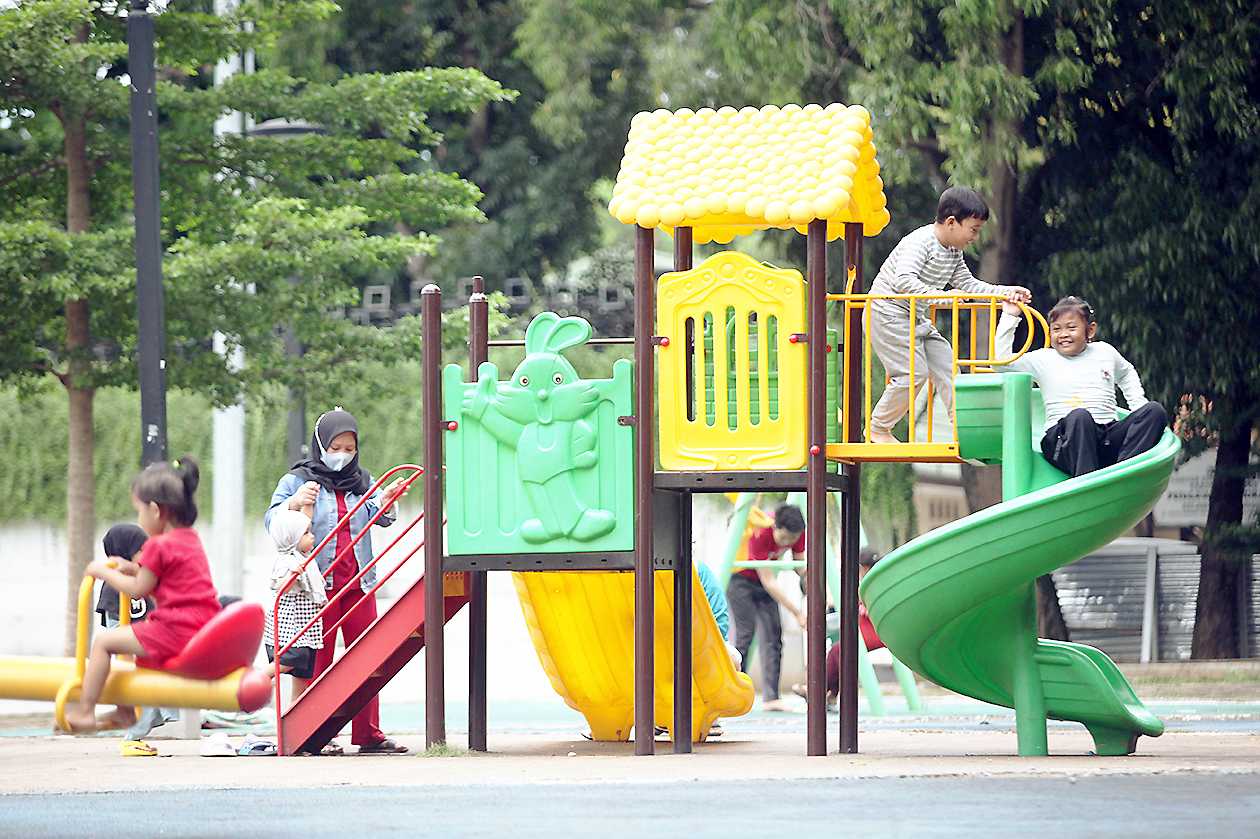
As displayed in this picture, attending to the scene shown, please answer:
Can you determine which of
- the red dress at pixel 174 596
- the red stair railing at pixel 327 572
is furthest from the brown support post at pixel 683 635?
the red dress at pixel 174 596

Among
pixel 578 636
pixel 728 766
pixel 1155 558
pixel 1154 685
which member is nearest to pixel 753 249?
pixel 1155 558

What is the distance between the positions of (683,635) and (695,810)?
4137mm

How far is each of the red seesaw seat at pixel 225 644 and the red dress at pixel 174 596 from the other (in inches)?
10.6

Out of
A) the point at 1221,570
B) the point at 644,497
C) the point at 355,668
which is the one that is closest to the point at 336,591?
the point at 355,668

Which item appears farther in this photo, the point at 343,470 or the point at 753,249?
the point at 753,249

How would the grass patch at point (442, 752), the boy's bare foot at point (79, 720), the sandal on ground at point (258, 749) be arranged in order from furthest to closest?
the sandal on ground at point (258, 749) < the grass patch at point (442, 752) < the boy's bare foot at point (79, 720)

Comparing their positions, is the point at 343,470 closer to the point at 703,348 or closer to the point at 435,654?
the point at 435,654

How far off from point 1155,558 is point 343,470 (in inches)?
509

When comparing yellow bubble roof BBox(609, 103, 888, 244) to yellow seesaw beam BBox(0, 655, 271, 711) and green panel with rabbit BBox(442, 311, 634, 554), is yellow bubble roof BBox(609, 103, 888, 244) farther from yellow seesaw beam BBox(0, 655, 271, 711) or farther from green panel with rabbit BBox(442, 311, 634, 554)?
yellow seesaw beam BBox(0, 655, 271, 711)

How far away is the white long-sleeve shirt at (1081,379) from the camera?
12.2 metres

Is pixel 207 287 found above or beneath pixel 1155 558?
above

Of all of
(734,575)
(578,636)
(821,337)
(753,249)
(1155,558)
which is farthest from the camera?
(753,249)

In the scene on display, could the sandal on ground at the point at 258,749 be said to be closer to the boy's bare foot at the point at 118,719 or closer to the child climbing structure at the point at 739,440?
the child climbing structure at the point at 739,440

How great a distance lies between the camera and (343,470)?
43.5ft
